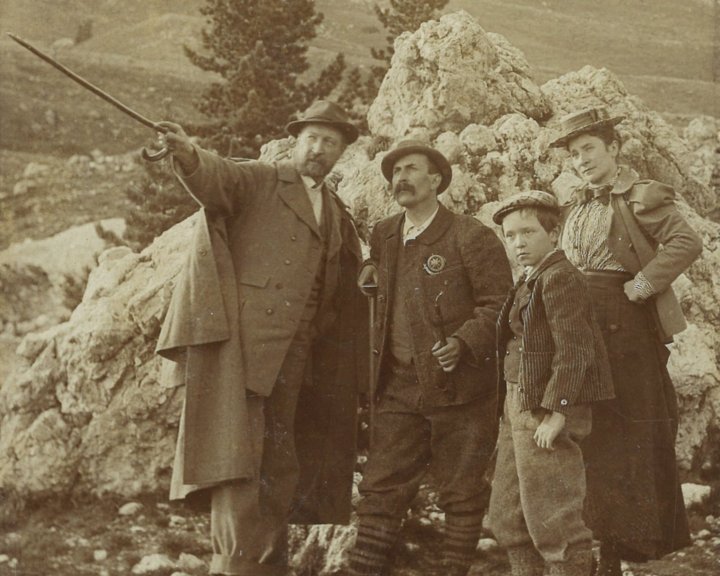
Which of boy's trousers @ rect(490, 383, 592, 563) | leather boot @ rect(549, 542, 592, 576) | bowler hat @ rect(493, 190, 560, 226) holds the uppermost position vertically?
bowler hat @ rect(493, 190, 560, 226)

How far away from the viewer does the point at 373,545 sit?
4.05 metres

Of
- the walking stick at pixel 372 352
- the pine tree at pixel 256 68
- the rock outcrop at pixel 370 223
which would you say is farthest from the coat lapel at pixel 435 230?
the pine tree at pixel 256 68

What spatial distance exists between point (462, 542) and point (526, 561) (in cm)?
36

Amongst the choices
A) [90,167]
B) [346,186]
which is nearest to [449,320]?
[346,186]

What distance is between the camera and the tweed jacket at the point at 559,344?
3.50 m

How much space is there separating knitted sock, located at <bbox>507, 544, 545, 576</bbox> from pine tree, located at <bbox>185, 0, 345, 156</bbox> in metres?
3.51

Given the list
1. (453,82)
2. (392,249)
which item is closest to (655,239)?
(392,249)

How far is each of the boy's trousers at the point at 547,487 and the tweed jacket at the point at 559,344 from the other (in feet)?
0.25

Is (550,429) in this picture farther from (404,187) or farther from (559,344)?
(404,187)

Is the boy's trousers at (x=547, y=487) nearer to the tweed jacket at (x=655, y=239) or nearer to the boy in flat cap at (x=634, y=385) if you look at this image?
the boy in flat cap at (x=634, y=385)

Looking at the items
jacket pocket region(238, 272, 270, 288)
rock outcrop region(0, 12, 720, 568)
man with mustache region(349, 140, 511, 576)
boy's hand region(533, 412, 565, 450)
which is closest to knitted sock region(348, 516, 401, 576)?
man with mustache region(349, 140, 511, 576)

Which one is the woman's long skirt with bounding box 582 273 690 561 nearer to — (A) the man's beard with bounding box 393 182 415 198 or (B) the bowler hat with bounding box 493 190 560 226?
(B) the bowler hat with bounding box 493 190 560 226

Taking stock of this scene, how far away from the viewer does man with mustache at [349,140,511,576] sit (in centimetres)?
403

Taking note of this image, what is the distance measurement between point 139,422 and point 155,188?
2.50 m
